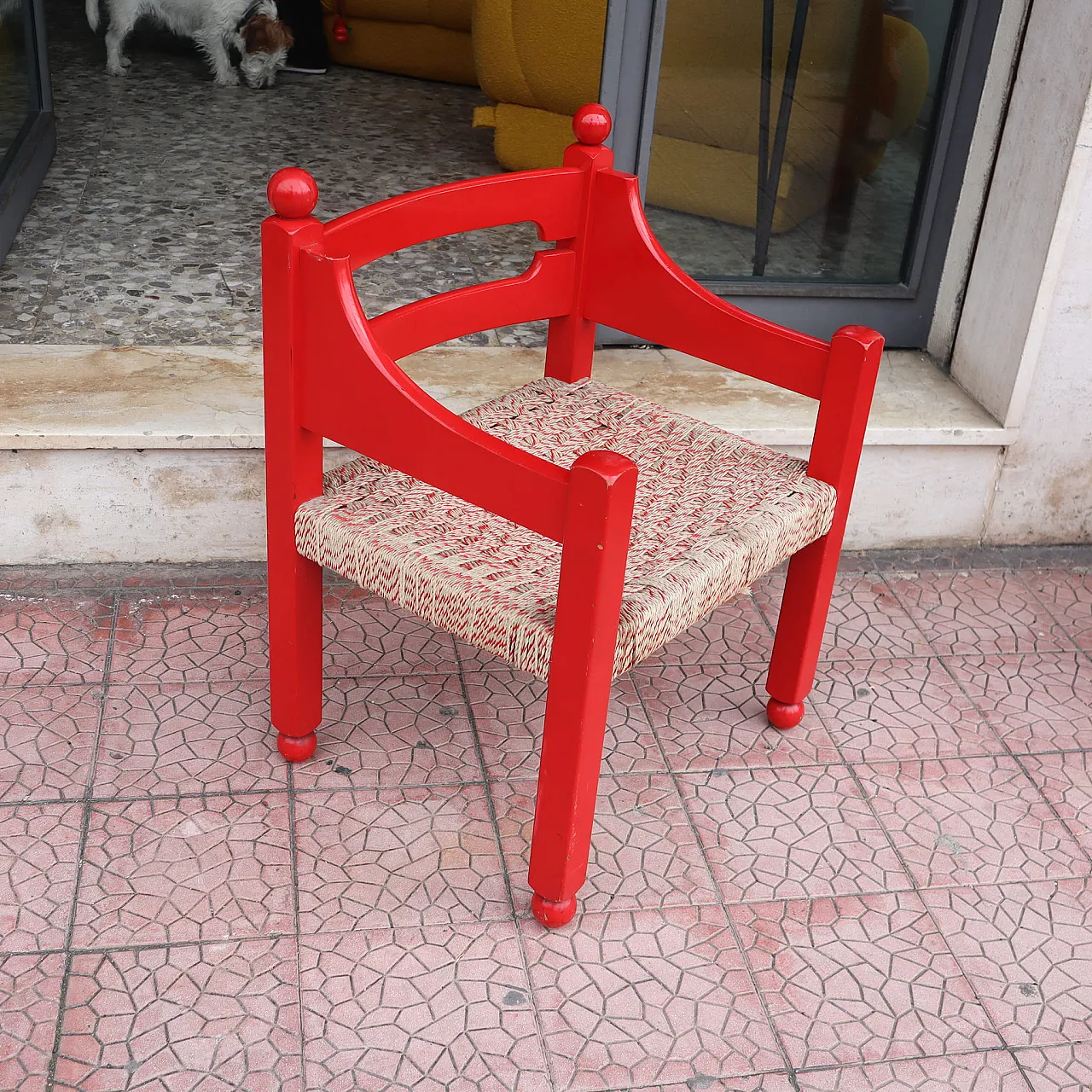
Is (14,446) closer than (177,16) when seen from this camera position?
Yes

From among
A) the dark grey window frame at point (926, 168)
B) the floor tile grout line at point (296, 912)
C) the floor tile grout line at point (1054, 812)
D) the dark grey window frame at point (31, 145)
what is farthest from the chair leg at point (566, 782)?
the dark grey window frame at point (31, 145)

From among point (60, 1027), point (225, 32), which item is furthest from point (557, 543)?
point (225, 32)

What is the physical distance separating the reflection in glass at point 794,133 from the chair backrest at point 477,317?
686 millimetres

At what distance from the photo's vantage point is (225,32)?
4.20 meters

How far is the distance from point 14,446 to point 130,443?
0.60 feet

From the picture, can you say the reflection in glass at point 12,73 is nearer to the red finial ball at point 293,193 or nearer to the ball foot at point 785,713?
the red finial ball at point 293,193

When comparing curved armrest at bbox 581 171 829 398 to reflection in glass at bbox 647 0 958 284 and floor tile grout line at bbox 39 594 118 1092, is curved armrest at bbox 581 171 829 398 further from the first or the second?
floor tile grout line at bbox 39 594 118 1092

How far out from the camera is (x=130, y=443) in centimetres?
210

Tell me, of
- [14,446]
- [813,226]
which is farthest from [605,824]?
[813,226]

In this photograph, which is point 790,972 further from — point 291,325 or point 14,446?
point 14,446

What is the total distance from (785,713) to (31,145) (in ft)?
7.74

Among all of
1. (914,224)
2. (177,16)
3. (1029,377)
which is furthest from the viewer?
(177,16)

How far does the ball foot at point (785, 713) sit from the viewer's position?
196 cm

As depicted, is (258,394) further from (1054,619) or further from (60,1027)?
(1054,619)
